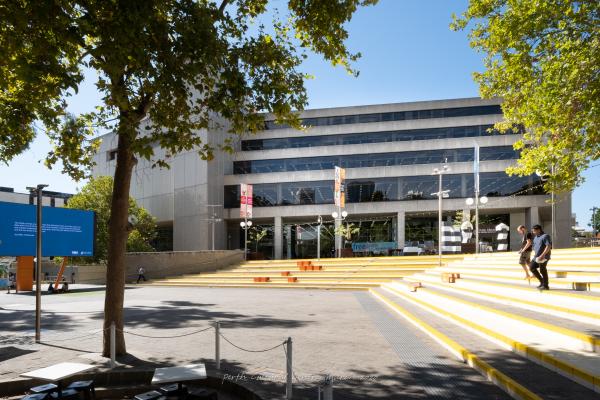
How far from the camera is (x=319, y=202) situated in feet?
163

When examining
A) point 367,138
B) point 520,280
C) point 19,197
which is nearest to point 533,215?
point 367,138

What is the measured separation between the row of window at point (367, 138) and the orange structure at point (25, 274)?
30986 mm

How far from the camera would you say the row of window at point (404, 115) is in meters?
48.8

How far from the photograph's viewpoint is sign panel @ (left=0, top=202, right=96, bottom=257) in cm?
1761

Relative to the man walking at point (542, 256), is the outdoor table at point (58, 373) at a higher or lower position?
lower

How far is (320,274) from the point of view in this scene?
97.9 feet

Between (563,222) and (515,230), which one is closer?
(563,222)

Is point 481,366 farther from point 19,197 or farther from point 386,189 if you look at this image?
point 19,197

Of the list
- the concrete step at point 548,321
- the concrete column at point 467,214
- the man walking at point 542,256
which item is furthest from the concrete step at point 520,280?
the concrete column at point 467,214

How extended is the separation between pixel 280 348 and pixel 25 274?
24020 millimetres

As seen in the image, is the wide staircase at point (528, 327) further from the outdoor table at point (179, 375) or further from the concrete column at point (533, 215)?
the concrete column at point (533, 215)

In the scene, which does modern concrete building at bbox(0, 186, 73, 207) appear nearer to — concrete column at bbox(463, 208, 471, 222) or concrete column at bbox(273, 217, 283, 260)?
concrete column at bbox(273, 217, 283, 260)

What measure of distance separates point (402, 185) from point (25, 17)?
146 ft

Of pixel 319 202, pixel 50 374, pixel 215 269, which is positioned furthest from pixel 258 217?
pixel 50 374
